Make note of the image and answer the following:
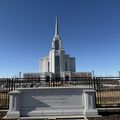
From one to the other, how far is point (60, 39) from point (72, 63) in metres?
28.5

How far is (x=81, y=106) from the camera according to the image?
10141 millimetres

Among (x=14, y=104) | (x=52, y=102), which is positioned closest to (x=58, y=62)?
(x=52, y=102)

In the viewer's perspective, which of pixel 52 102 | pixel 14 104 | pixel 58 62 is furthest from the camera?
pixel 58 62

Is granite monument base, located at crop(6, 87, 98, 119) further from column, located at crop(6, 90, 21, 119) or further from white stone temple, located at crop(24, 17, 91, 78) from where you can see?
white stone temple, located at crop(24, 17, 91, 78)

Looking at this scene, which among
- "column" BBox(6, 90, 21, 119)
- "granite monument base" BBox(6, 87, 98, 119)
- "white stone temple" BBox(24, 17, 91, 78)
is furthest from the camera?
"white stone temple" BBox(24, 17, 91, 78)

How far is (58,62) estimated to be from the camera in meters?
166

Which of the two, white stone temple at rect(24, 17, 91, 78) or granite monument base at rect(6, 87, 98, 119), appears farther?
white stone temple at rect(24, 17, 91, 78)

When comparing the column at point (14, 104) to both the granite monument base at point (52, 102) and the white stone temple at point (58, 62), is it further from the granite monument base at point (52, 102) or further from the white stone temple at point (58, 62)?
the white stone temple at point (58, 62)

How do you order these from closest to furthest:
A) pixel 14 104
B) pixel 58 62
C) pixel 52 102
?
pixel 14 104 → pixel 52 102 → pixel 58 62

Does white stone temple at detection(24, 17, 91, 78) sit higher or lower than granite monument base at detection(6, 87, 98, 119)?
higher

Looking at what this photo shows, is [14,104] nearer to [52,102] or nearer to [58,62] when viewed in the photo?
[52,102]

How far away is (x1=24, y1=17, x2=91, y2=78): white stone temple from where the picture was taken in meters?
164

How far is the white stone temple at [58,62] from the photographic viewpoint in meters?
164

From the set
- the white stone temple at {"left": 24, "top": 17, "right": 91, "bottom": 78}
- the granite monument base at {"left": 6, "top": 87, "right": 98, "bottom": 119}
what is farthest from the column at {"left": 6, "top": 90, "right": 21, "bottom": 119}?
the white stone temple at {"left": 24, "top": 17, "right": 91, "bottom": 78}
